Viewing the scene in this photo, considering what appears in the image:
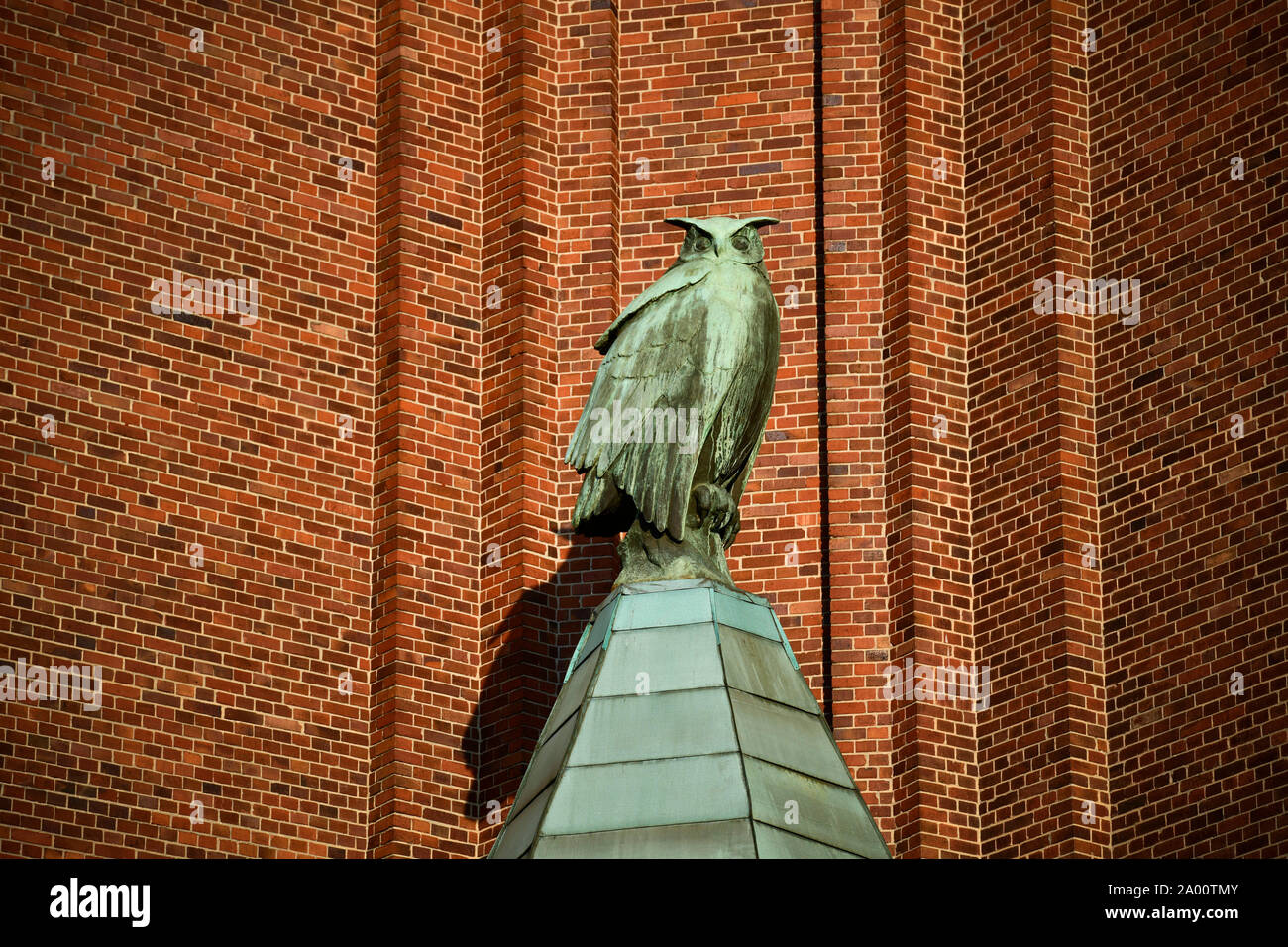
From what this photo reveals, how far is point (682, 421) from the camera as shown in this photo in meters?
16.5

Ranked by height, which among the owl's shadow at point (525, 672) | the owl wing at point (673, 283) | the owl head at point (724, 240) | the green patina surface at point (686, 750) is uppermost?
the owl head at point (724, 240)

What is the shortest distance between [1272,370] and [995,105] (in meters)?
3.21

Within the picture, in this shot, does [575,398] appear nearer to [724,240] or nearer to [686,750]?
[724,240]

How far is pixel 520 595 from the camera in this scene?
20812 millimetres

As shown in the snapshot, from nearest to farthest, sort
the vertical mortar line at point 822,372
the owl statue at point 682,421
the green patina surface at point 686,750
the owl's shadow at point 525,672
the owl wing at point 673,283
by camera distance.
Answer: the green patina surface at point 686,750
the owl statue at point 682,421
the owl wing at point 673,283
the owl's shadow at point 525,672
the vertical mortar line at point 822,372

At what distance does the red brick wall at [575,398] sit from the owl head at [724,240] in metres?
4.39

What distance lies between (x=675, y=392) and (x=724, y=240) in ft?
3.34

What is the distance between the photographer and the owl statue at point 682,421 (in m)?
16.5

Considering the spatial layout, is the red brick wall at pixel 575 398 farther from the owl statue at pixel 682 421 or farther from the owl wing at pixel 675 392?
the owl wing at pixel 675 392

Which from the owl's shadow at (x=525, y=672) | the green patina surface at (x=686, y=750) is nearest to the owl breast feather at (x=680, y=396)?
the green patina surface at (x=686, y=750)

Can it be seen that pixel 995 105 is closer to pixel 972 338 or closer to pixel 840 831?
pixel 972 338

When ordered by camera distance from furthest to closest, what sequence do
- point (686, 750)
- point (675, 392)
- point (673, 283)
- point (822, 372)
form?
1. point (822, 372)
2. point (673, 283)
3. point (675, 392)
4. point (686, 750)

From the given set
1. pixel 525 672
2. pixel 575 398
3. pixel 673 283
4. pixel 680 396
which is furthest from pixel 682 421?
pixel 575 398

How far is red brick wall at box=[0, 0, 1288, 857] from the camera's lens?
19984mm
